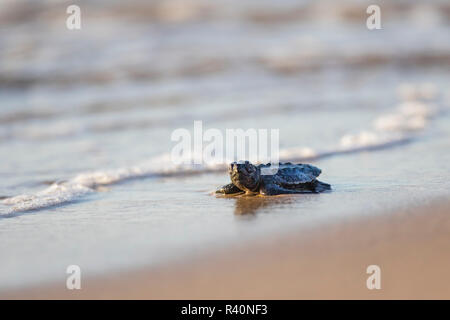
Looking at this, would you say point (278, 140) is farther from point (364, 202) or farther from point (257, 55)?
point (257, 55)

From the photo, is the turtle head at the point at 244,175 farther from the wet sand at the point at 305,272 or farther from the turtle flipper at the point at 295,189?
the wet sand at the point at 305,272

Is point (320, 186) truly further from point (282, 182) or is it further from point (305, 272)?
point (305, 272)

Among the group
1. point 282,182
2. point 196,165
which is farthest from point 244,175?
point 196,165

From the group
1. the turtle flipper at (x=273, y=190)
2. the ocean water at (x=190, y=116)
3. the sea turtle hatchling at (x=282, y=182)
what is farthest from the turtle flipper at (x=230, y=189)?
the turtle flipper at (x=273, y=190)

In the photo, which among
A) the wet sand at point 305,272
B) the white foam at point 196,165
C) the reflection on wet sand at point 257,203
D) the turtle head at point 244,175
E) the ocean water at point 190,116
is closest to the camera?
the wet sand at point 305,272

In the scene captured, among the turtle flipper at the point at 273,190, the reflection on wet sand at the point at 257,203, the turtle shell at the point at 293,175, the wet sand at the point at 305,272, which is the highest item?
the turtle shell at the point at 293,175
